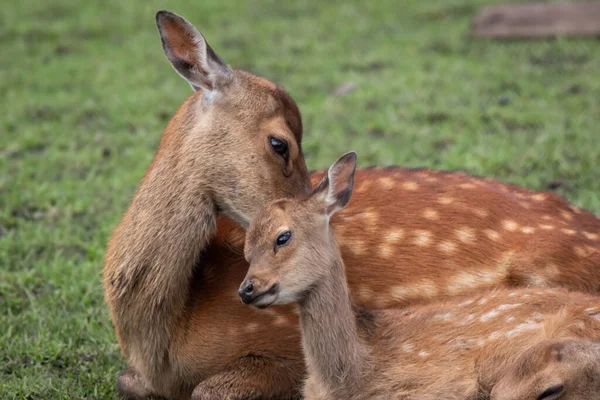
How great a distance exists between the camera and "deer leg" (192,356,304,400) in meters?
4.39

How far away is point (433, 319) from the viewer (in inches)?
169

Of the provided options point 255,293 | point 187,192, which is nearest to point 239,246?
point 187,192

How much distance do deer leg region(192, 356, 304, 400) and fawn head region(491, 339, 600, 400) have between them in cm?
107

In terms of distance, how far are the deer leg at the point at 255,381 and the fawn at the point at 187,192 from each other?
187 mm

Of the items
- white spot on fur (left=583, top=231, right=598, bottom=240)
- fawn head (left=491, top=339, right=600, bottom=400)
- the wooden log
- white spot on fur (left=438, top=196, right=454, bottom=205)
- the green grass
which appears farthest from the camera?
the wooden log

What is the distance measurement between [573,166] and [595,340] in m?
3.84

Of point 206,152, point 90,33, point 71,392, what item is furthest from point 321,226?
point 90,33

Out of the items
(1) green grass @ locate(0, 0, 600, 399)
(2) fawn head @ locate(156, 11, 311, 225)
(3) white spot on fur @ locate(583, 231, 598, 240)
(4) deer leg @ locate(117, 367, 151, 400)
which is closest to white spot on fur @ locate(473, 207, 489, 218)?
(3) white spot on fur @ locate(583, 231, 598, 240)

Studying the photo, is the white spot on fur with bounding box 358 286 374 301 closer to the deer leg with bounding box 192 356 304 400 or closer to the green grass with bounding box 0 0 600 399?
the deer leg with bounding box 192 356 304 400

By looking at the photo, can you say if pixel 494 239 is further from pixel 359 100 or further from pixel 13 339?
pixel 359 100

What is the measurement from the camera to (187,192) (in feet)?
15.2

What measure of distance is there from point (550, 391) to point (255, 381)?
53.3 inches

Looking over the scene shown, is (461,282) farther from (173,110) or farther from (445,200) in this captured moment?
(173,110)

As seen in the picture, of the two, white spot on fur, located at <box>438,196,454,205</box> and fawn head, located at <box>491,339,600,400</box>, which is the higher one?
white spot on fur, located at <box>438,196,454,205</box>
